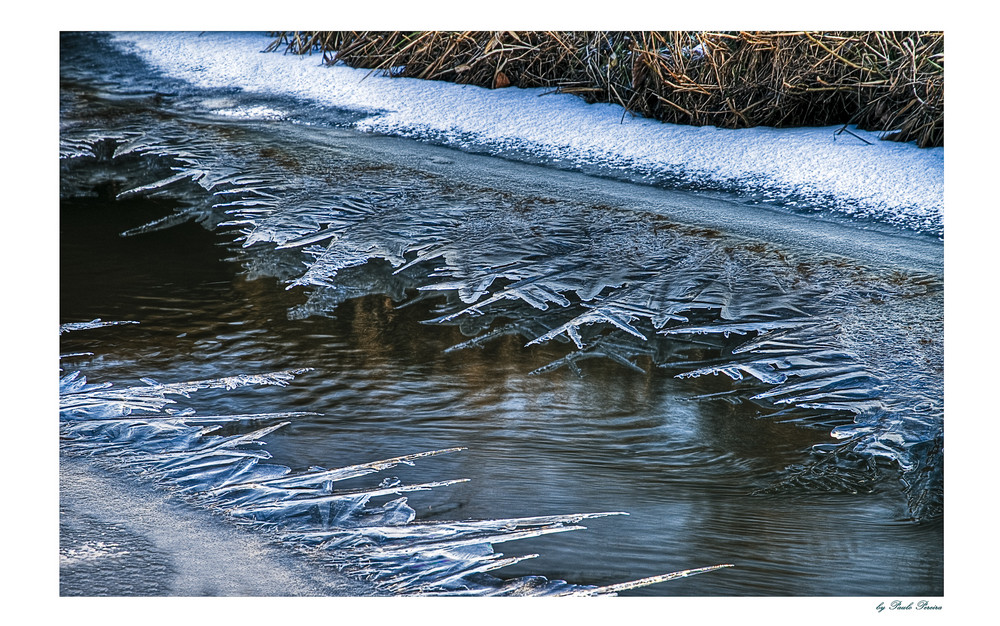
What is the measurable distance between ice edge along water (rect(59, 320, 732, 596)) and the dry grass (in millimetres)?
1195

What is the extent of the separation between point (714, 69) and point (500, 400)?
1.20 metres

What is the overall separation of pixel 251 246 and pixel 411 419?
2.59 ft

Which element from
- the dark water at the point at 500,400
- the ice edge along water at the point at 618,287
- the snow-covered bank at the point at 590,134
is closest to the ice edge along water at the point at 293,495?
the dark water at the point at 500,400

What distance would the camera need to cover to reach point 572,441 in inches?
59.0

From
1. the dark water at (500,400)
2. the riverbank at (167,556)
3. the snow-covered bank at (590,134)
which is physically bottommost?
the riverbank at (167,556)

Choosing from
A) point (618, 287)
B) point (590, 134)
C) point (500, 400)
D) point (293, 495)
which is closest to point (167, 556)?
point (293, 495)

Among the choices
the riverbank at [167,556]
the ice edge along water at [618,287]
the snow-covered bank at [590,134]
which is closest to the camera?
the riverbank at [167,556]

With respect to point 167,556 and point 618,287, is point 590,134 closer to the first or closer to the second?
point 618,287

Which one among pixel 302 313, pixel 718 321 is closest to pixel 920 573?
pixel 718 321

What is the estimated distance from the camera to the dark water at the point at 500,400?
1.29m

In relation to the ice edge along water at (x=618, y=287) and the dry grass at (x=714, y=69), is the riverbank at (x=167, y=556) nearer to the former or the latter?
the ice edge along water at (x=618, y=287)

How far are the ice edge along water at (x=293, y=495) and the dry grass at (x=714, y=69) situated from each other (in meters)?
1.19

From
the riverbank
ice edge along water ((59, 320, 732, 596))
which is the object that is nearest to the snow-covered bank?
ice edge along water ((59, 320, 732, 596))

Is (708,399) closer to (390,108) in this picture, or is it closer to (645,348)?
(645,348)
